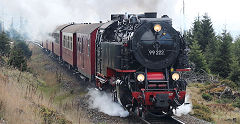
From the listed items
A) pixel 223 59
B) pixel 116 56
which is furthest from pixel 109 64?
pixel 223 59

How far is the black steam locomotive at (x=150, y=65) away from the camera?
29.1ft

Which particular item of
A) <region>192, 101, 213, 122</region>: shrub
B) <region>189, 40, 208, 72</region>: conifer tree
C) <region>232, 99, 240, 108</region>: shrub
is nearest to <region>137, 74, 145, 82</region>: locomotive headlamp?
<region>192, 101, 213, 122</region>: shrub

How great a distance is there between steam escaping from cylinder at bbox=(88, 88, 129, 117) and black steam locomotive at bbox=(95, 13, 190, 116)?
699mm

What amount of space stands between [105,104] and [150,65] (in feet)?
9.30

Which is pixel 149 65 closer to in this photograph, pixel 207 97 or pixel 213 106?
pixel 213 106

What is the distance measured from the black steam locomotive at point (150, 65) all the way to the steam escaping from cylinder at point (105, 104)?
70 centimetres

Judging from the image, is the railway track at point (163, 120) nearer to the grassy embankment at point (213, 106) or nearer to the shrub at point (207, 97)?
the grassy embankment at point (213, 106)

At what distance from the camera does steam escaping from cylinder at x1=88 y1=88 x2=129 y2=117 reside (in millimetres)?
10219

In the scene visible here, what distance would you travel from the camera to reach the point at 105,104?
36.7 feet

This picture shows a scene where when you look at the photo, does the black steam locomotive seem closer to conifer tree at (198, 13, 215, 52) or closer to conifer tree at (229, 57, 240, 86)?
conifer tree at (229, 57, 240, 86)

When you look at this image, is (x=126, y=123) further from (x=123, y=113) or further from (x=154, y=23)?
(x=154, y=23)

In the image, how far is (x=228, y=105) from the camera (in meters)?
12.7

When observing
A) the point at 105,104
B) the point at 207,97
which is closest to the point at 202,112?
the point at 105,104

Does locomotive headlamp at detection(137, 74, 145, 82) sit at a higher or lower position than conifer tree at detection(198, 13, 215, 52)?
lower
